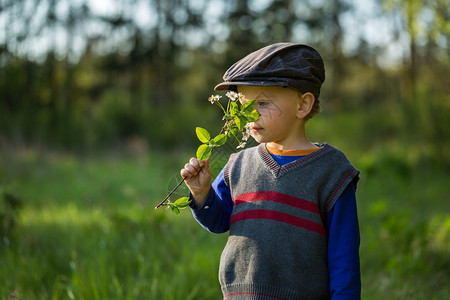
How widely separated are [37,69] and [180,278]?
1101cm

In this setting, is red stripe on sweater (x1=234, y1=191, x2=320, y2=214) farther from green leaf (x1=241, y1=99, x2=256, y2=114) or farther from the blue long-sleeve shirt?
green leaf (x1=241, y1=99, x2=256, y2=114)

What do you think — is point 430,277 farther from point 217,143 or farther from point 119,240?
point 217,143

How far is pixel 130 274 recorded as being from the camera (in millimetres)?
3463

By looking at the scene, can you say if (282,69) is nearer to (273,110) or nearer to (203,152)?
(273,110)

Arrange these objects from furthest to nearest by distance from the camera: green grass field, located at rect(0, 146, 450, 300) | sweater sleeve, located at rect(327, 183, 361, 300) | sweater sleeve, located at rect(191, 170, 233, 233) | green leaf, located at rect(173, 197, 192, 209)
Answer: green grass field, located at rect(0, 146, 450, 300) < sweater sleeve, located at rect(191, 170, 233, 233) < green leaf, located at rect(173, 197, 192, 209) < sweater sleeve, located at rect(327, 183, 361, 300)

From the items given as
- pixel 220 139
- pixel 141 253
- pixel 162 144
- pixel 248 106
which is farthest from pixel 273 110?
pixel 162 144

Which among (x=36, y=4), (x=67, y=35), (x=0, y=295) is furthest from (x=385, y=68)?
(x=0, y=295)

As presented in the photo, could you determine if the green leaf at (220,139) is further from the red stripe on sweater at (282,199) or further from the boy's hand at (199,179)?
the red stripe on sweater at (282,199)

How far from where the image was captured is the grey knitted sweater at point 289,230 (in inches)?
70.3

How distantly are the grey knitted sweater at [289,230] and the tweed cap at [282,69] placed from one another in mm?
270

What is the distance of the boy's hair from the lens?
1.76 metres

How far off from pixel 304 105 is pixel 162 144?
15266 mm

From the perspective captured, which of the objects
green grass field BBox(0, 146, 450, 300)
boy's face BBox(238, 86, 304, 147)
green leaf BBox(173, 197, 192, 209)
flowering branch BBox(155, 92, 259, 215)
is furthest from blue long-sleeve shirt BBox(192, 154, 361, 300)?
green grass field BBox(0, 146, 450, 300)

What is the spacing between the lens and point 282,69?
1753 mm
